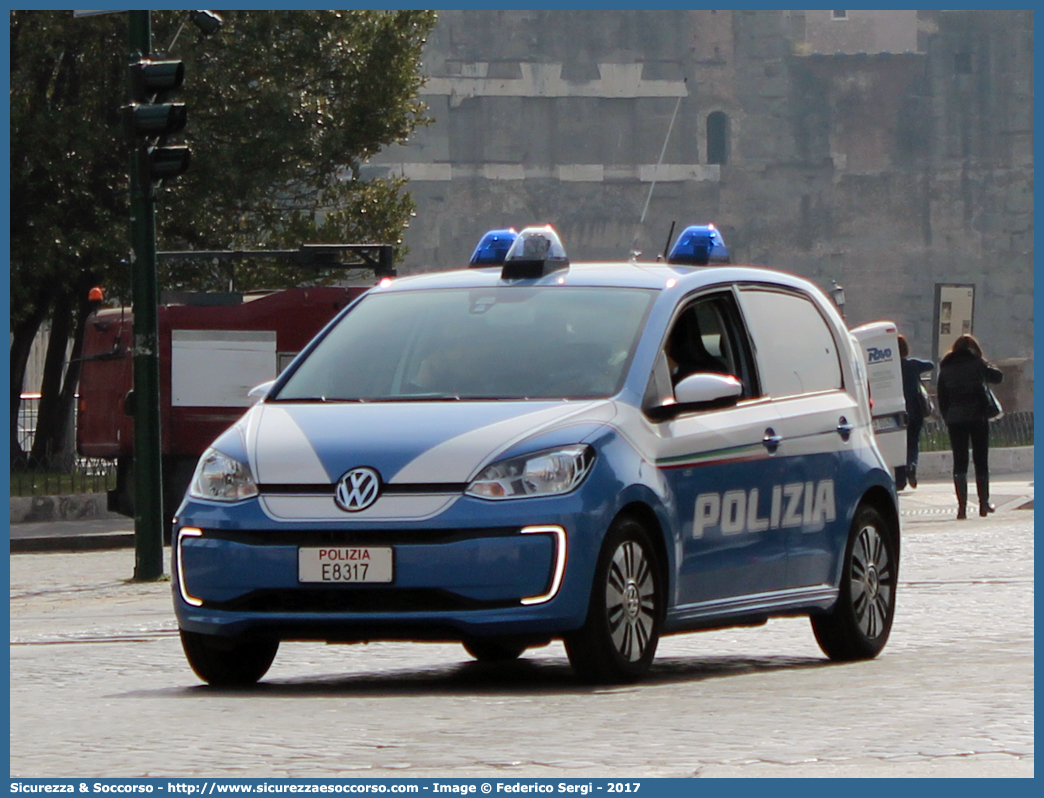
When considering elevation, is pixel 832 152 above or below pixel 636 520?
above

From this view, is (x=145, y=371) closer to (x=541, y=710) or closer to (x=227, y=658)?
(x=227, y=658)

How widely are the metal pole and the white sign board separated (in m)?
5.43

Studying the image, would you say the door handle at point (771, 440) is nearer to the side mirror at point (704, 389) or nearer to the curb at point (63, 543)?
the side mirror at point (704, 389)

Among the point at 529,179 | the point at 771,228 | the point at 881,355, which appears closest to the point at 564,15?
the point at 529,179

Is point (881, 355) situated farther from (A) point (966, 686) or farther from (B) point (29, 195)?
(A) point (966, 686)

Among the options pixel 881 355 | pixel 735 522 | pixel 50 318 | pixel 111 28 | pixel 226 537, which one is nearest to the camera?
pixel 226 537

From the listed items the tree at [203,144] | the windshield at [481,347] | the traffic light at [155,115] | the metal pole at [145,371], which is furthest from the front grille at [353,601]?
the tree at [203,144]

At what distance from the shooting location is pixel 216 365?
2270cm

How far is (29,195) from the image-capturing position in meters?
32.2

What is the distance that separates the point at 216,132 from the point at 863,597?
24890 millimetres

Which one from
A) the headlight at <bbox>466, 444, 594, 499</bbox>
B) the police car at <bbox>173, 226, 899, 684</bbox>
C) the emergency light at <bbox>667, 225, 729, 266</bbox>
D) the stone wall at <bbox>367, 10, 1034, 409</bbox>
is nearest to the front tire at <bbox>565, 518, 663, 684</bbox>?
the police car at <bbox>173, 226, 899, 684</bbox>

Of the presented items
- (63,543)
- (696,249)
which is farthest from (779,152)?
(696,249)

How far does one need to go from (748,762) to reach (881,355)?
18.6 metres

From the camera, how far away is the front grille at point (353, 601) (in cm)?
812
